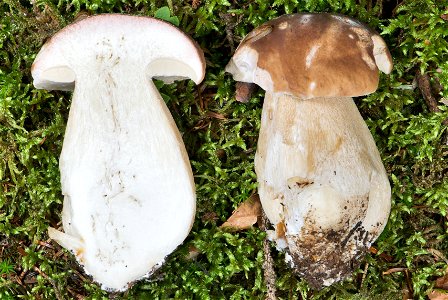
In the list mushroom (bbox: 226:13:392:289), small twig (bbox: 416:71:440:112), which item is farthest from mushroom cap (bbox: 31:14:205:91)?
small twig (bbox: 416:71:440:112)

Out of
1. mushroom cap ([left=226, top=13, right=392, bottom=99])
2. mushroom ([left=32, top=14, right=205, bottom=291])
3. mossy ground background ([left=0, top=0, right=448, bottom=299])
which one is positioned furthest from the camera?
mossy ground background ([left=0, top=0, right=448, bottom=299])

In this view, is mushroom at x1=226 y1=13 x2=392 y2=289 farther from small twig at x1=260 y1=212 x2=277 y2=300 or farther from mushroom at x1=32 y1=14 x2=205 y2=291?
mushroom at x1=32 y1=14 x2=205 y2=291

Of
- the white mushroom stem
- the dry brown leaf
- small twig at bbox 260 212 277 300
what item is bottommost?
small twig at bbox 260 212 277 300

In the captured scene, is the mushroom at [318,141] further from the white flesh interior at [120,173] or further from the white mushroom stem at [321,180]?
the white flesh interior at [120,173]

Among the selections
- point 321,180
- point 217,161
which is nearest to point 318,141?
point 321,180

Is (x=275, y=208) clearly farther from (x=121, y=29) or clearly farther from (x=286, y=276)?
(x=121, y=29)

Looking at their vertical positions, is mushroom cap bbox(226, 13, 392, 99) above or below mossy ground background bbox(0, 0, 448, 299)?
above

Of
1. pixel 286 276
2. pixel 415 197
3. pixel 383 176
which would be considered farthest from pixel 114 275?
pixel 415 197
